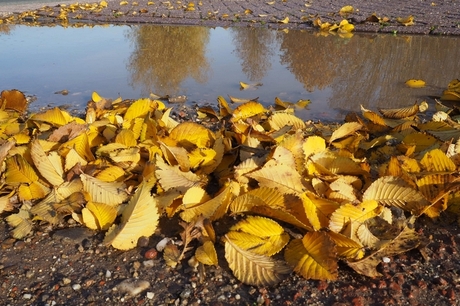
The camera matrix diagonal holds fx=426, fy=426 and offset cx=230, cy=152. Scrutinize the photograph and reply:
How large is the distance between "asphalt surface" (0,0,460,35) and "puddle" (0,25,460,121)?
51 centimetres

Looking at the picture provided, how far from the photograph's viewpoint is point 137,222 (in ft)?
4.66

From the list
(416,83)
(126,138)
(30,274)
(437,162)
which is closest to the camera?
(30,274)

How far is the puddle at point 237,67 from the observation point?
3.06 meters

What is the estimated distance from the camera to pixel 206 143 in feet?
6.07

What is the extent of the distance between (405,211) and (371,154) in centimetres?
40

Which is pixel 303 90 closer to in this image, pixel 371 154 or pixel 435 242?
pixel 371 154

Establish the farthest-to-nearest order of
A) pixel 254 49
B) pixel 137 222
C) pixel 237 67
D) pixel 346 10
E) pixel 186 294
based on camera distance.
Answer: pixel 346 10 → pixel 254 49 → pixel 237 67 → pixel 137 222 → pixel 186 294

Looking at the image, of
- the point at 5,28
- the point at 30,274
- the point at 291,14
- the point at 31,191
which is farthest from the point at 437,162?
the point at 5,28

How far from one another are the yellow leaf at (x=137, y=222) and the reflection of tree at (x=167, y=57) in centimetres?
185

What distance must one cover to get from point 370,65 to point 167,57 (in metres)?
1.94

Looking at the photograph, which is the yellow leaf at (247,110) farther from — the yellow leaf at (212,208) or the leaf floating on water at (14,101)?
the leaf floating on water at (14,101)

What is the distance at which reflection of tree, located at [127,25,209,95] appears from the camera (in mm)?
3482

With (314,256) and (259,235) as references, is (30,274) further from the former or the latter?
(314,256)

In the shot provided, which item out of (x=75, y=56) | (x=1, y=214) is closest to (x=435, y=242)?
(x=1, y=214)
